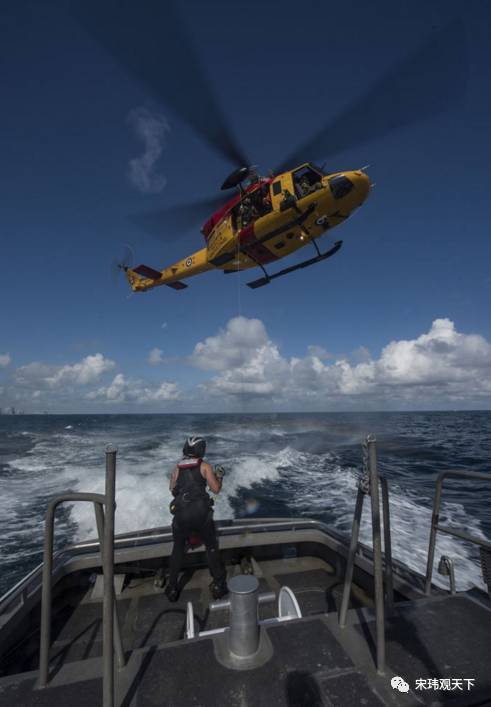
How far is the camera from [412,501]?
14.7 m

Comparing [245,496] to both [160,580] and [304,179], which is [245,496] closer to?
[160,580]

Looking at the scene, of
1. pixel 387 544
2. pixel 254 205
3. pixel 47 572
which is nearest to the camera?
pixel 47 572

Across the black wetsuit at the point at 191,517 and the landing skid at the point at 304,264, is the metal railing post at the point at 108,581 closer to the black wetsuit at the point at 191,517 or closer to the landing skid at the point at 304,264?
the black wetsuit at the point at 191,517

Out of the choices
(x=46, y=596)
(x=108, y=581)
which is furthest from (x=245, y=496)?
(x=108, y=581)

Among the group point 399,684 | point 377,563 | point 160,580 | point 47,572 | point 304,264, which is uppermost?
point 304,264

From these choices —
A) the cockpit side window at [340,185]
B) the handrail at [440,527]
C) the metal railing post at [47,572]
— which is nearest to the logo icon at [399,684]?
the handrail at [440,527]

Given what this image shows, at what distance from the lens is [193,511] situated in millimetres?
4359

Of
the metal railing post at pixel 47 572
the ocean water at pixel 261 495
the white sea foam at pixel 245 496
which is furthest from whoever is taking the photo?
the white sea foam at pixel 245 496

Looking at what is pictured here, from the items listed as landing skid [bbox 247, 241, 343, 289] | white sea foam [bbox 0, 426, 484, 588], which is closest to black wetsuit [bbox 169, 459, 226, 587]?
white sea foam [bbox 0, 426, 484, 588]

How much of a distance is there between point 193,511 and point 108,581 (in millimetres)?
2670

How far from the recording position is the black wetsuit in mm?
4371

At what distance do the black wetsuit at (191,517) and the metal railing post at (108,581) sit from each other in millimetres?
2526

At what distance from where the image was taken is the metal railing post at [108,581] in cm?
178

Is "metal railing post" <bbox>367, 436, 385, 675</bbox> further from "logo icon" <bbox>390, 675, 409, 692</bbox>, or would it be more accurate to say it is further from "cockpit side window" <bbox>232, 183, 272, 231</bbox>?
"cockpit side window" <bbox>232, 183, 272, 231</bbox>
